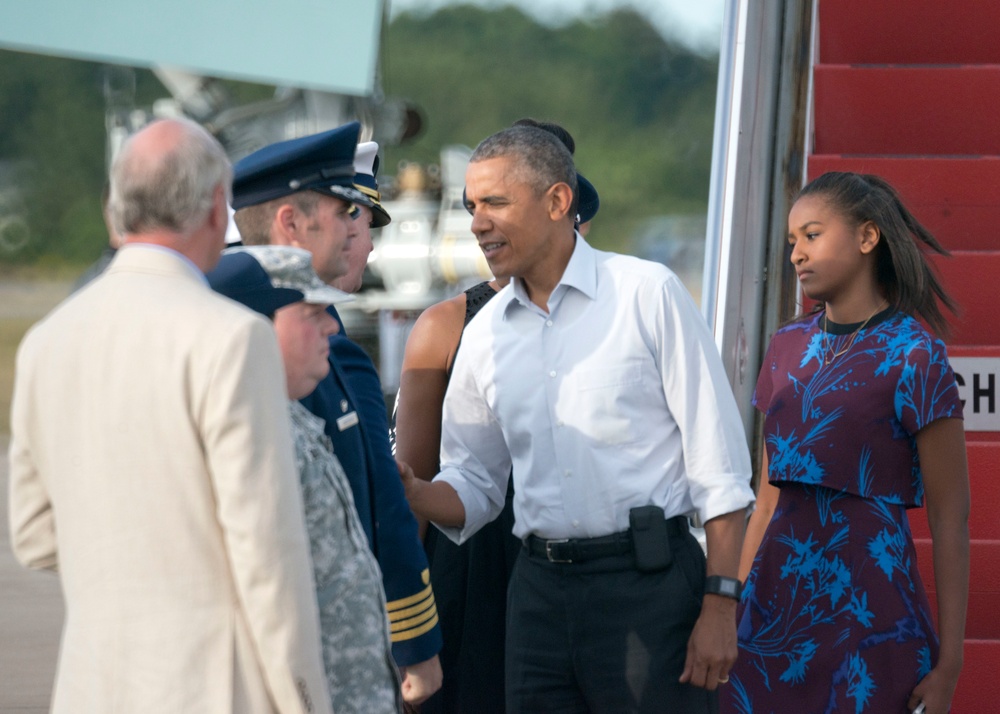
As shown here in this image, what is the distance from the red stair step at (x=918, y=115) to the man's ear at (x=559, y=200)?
2.40 m

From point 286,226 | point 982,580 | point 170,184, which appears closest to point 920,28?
point 982,580

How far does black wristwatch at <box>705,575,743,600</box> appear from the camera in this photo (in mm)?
2432

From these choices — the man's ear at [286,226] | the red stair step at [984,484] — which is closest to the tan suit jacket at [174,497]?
the man's ear at [286,226]

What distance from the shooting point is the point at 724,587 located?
243 centimetres

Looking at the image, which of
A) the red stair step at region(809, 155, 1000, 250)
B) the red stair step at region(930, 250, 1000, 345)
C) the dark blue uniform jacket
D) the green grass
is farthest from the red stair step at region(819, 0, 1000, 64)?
the green grass

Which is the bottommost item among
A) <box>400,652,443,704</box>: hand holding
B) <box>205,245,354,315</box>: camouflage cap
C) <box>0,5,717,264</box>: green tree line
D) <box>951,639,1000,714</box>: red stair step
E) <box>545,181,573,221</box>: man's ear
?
<box>951,639,1000,714</box>: red stair step

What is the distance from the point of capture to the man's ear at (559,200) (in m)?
2.65

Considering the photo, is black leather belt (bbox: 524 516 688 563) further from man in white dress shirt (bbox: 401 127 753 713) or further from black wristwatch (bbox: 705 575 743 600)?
black wristwatch (bbox: 705 575 743 600)

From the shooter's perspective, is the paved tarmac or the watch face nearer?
the watch face

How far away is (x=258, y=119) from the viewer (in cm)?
1077

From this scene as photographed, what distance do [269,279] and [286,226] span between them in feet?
0.83

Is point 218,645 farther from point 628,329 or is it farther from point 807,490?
point 807,490

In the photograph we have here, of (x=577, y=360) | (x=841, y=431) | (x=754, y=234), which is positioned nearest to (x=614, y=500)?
(x=577, y=360)

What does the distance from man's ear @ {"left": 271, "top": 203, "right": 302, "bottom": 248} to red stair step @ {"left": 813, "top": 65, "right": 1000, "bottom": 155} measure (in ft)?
9.94
